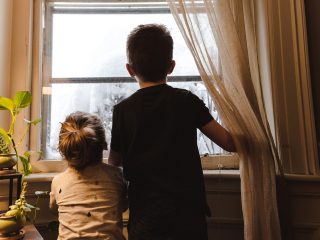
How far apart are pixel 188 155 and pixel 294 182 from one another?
539mm

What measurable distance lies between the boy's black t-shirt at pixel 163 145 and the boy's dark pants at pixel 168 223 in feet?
0.08

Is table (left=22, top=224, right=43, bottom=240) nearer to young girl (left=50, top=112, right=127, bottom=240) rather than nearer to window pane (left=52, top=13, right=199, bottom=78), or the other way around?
young girl (left=50, top=112, right=127, bottom=240)

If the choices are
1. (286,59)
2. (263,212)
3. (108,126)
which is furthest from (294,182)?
(108,126)

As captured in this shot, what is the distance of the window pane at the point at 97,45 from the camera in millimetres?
1456

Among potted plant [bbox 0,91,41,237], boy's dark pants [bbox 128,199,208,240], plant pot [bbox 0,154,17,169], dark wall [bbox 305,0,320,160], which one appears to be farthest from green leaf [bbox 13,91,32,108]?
dark wall [bbox 305,0,320,160]

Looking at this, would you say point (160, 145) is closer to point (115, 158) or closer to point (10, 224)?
point (115, 158)

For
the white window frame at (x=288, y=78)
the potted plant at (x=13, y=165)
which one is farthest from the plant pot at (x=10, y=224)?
the white window frame at (x=288, y=78)

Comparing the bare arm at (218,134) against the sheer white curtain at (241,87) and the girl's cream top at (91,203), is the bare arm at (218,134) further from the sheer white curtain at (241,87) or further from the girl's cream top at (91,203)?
the girl's cream top at (91,203)

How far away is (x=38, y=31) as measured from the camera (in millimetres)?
1405

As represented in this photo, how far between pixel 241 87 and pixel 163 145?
0.41 meters

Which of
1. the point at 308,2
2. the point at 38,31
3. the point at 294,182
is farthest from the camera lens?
the point at 38,31

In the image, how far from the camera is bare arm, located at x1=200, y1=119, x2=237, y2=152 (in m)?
0.93

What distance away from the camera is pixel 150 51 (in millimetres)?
904

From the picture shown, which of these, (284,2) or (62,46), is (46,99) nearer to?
(62,46)
